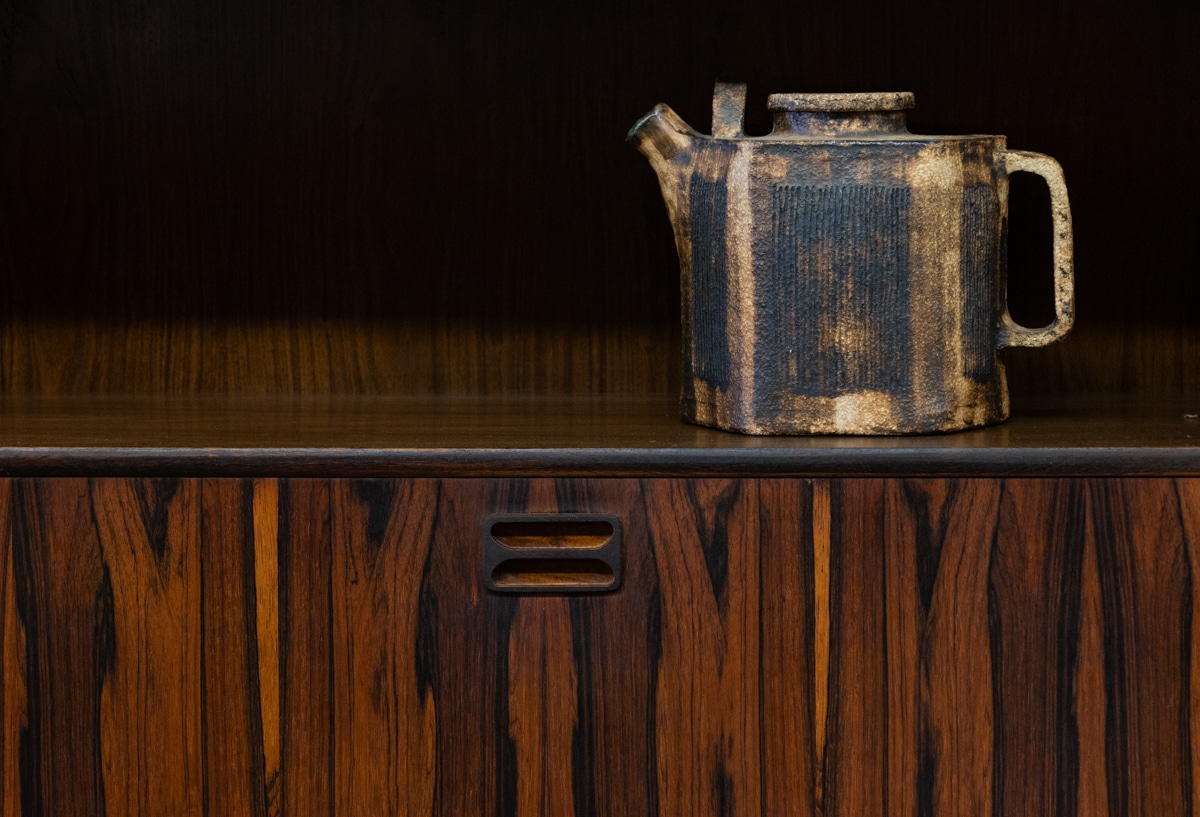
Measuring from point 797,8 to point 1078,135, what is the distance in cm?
28

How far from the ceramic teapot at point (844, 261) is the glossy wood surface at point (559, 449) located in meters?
0.03

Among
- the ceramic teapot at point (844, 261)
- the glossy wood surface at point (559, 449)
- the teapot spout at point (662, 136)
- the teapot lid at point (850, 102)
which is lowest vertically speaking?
the glossy wood surface at point (559, 449)

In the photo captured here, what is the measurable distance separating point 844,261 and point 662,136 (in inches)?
6.7

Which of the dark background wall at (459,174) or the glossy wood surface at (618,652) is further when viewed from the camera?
the dark background wall at (459,174)

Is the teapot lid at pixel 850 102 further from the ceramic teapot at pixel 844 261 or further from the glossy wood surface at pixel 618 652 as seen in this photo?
the glossy wood surface at pixel 618 652

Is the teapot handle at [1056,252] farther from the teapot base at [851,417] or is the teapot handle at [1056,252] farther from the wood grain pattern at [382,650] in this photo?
the wood grain pattern at [382,650]

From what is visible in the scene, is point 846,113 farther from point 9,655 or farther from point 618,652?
point 9,655

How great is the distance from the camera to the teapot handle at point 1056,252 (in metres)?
1.03

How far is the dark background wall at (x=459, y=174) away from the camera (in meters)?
1.28

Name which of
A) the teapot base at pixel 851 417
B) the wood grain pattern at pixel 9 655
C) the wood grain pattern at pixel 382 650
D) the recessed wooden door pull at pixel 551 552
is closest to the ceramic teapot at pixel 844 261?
the teapot base at pixel 851 417

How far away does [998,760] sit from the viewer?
0.95 m

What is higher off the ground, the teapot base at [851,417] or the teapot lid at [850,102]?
the teapot lid at [850,102]

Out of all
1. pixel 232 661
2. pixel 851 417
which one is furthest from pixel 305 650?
pixel 851 417

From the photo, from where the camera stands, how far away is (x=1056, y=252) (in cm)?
105
